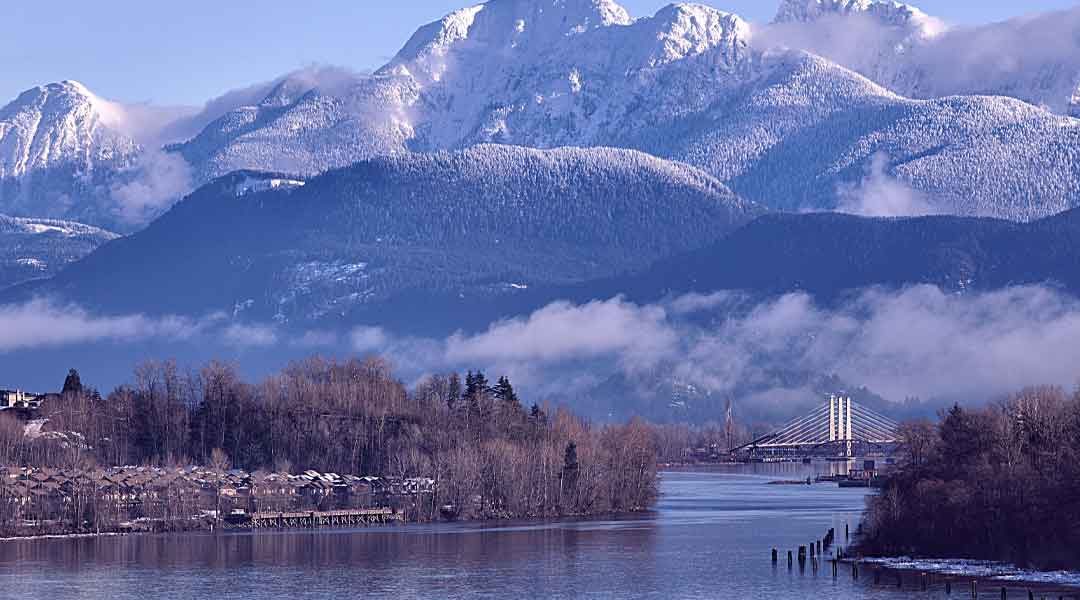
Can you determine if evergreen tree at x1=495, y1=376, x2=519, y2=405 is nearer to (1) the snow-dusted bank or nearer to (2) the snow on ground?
(2) the snow on ground

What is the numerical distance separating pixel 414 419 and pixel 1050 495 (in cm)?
8587

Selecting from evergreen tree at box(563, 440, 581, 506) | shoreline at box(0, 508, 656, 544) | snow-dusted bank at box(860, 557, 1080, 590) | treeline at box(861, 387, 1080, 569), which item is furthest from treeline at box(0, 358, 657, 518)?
snow-dusted bank at box(860, 557, 1080, 590)

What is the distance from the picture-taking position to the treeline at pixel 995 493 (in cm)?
10956

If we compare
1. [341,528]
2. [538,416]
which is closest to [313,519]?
[341,528]

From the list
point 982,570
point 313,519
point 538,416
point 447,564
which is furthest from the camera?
point 538,416

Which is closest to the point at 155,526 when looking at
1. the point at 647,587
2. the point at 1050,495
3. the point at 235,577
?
the point at 235,577

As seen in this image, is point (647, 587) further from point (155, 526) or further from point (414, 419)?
point (414, 419)

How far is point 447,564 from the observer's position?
124812mm

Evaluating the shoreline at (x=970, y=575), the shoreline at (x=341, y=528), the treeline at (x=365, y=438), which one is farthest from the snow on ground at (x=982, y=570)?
the treeline at (x=365, y=438)

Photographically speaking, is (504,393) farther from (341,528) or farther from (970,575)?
(970,575)

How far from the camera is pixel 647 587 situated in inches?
4419

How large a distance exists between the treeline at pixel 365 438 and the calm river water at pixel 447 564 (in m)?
10.6

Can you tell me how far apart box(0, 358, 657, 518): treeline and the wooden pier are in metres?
5.50

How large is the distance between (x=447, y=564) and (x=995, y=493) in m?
29.7
